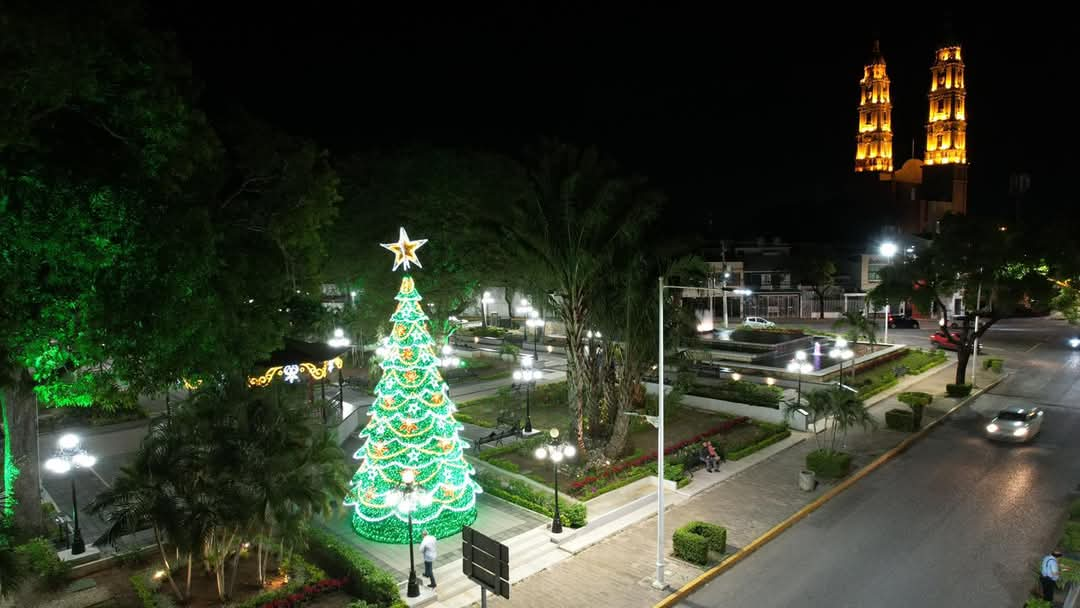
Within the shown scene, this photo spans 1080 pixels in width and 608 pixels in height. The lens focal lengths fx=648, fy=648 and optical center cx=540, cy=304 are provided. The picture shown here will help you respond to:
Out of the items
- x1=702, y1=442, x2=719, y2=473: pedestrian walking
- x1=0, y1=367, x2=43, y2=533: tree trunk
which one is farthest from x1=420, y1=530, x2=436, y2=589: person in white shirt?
x1=702, y1=442, x2=719, y2=473: pedestrian walking

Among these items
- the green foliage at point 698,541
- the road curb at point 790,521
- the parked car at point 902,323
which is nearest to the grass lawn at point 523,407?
the road curb at point 790,521

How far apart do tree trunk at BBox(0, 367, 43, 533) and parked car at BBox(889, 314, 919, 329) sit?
5989 centimetres

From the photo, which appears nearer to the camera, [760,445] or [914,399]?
[760,445]

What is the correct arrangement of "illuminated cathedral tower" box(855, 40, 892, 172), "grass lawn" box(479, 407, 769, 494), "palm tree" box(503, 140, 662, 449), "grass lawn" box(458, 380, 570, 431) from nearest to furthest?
"palm tree" box(503, 140, 662, 449) < "grass lawn" box(479, 407, 769, 494) < "grass lawn" box(458, 380, 570, 431) < "illuminated cathedral tower" box(855, 40, 892, 172)

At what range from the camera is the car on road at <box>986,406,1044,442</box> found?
23750 millimetres

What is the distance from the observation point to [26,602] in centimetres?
1301

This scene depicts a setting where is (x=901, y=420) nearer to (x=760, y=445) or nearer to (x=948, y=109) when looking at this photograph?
(x=760, y=445)

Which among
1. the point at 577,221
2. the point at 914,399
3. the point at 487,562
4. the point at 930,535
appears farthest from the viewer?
the point at 914,399

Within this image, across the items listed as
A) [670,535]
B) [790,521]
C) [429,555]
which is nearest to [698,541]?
[670,535]

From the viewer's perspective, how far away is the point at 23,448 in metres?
16.0

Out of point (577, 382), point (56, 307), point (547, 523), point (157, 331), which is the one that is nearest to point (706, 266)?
point (577, 382)

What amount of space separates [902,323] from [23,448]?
6070 centimetres

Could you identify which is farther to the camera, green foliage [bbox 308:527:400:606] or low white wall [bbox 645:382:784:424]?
low white wall [bbox 645:382:784:424]

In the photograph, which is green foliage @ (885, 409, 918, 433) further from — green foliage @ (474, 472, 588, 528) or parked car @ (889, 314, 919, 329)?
parked car @ (889, 314, 919, 329)
